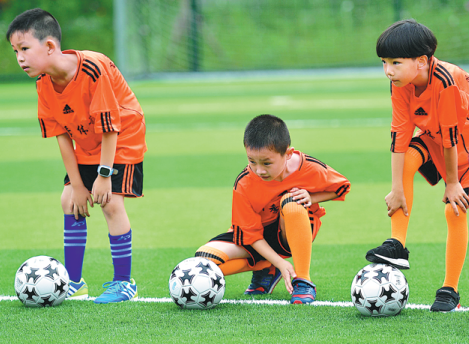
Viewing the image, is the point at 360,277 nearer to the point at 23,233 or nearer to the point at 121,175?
the point at 121,175

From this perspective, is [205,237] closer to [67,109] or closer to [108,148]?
[108,148]

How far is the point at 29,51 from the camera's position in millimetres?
3834

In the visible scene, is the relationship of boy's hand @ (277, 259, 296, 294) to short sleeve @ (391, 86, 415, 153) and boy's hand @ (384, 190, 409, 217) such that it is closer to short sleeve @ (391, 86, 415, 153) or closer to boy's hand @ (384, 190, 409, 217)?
boy's hand @ (384, 190, 409, 217)

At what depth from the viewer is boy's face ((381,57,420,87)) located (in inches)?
140

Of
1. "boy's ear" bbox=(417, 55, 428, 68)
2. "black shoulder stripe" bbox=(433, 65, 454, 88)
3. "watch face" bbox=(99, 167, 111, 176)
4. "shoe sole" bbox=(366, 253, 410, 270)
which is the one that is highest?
"boy's ear" bbox=(417, 55, 428, 68)

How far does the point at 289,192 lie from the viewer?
416cm

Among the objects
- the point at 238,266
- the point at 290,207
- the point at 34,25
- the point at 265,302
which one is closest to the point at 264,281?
the point at 238,266

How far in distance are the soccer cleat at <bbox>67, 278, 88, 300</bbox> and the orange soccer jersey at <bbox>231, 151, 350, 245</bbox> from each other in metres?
1.04

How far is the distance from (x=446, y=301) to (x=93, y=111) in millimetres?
2362

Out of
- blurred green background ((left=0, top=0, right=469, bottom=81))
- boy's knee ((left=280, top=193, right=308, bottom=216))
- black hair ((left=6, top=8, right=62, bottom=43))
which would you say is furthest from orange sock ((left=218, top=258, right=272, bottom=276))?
blurred green background ((left=0, top=0, right=469, bottom=81))

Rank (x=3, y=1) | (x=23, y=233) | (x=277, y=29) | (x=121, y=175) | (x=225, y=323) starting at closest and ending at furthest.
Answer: (x=225, y=323)
(x=121, y=175)
(x=23, y=233)
(x=277, y=29)
(x=3, y=1)

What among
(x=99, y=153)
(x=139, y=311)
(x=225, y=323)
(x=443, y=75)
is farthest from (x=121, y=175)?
(x=443, y=75)

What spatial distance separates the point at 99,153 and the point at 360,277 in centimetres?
184

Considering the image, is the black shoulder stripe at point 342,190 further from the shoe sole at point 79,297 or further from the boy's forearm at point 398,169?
the shoe sole at point 79,297
